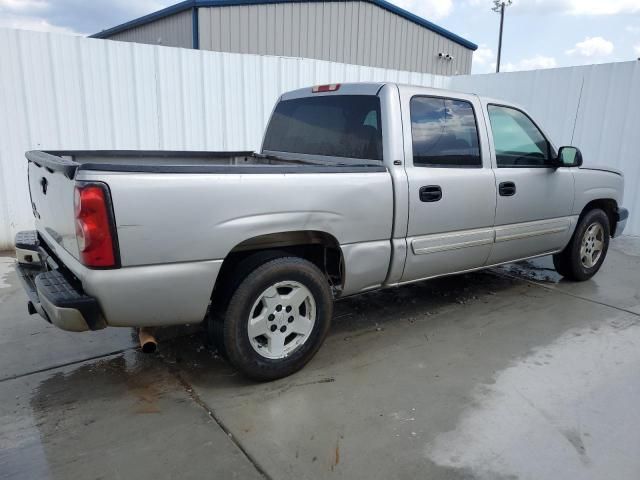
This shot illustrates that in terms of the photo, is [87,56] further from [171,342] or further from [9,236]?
[171,342]

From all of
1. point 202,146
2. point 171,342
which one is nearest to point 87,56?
point 202,146

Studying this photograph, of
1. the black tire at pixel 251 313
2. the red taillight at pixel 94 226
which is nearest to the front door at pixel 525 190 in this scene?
the black tire at pixel 251 313

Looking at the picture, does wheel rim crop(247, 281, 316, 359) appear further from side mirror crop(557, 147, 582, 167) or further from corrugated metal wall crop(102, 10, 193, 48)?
corrugated metal wall crop(102, 10, 193, 48)

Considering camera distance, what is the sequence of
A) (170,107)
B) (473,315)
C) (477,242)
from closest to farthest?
(477,242), (473,315), (170,107)

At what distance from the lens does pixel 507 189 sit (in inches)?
170

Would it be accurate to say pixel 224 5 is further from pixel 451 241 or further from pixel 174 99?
pixel 451 241

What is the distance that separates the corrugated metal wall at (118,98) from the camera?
6.23 metres

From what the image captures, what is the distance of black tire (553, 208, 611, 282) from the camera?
526cm

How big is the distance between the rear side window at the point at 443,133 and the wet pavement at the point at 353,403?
1.39 metres

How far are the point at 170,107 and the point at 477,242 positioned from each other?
4.93m

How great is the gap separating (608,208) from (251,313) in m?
4.51

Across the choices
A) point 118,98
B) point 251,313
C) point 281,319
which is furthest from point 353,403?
point 118,98

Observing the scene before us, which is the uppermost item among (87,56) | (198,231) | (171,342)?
(87,56)

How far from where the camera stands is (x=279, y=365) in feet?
10.6
